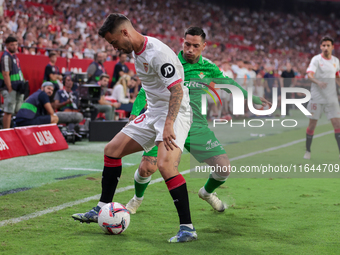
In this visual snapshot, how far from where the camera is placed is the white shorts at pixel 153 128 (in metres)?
3.66

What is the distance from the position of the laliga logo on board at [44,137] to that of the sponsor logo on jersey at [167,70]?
558 cm

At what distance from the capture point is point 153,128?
3850mm

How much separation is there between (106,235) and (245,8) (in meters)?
37.5

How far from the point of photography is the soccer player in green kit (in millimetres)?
4447

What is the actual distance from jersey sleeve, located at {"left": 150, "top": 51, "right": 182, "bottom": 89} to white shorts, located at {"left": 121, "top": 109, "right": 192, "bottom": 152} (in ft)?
1.20

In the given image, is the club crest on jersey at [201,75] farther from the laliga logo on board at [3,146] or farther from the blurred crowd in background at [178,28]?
the blurred crowd in background at [178,28]

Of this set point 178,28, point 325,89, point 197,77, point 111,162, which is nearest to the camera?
point 111,162

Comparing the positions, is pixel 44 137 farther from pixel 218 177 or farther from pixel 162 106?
pixel 162 106

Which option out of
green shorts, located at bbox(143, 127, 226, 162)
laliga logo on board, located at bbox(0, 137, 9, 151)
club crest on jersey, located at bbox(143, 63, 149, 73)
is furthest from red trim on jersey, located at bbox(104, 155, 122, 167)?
laliga logo on board, located at bbox(0, 137, 9, 151)

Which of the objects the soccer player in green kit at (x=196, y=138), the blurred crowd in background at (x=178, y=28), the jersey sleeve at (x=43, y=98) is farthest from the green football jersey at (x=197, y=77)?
the blurred crowd in background at (x=178, y=28)

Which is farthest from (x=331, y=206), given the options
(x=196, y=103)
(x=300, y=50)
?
(x=300, y=50)

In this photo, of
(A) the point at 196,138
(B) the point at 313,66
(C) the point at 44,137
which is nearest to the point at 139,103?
(A) the point at 196,138

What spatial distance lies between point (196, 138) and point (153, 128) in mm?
769

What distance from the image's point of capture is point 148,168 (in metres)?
4.40
